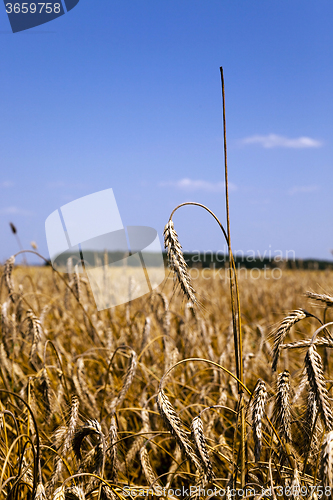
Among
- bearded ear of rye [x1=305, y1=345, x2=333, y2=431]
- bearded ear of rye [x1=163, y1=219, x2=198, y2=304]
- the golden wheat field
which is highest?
bearded ear of rye [x1=163, y1=219, x2=198, y2=304]

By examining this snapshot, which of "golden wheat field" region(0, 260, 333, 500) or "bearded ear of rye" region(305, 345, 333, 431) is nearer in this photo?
"bearded ear of rye" region(305, 345, 333, 431)

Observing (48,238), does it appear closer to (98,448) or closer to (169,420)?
(98,448)

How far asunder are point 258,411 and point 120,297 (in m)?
3.66

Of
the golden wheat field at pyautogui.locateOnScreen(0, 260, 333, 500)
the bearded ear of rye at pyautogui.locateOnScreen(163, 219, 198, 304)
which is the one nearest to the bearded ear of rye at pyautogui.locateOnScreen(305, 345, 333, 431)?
the golden wheat field at pyautogui.locateOnScreen(0, 260, 333, 500)

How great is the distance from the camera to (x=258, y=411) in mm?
1063

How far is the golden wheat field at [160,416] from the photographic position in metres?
1.10

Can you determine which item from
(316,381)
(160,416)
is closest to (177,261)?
(316,381)

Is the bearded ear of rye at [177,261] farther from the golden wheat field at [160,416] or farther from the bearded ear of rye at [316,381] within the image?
the bearded ear of rye at [316,381]

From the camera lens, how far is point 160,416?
1.60 m

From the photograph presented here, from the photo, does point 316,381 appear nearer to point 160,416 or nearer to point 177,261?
point 177,261

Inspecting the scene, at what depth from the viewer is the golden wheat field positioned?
1.10m

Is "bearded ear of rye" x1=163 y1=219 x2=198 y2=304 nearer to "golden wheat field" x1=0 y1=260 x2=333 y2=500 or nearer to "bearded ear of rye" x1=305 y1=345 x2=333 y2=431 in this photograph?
"golden wheat field" x1=0 y1=260 x2=333 y2=500

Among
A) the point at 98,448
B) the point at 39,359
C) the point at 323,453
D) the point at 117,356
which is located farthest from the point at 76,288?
the point at 323,453

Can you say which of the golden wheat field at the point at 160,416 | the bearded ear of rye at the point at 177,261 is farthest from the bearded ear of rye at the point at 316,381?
the bearded ear of rye at the point at 177,261
